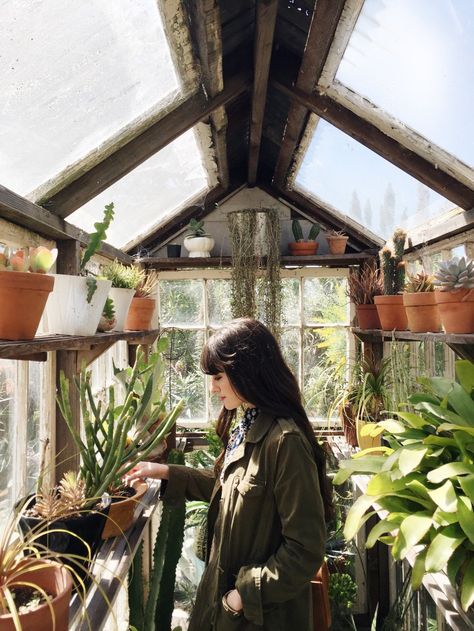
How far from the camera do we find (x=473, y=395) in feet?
5.03

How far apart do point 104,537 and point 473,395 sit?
3.91ft

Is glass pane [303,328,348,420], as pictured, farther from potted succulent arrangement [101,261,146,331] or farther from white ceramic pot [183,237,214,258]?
potted succulent arrangement [101,261,146,331]

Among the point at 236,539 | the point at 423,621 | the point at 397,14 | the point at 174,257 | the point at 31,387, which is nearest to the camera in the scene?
the point at 236,539

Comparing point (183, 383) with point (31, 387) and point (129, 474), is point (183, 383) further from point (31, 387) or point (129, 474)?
point (129, 474)

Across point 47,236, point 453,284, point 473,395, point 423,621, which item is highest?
point 47,236

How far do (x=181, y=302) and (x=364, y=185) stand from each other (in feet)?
6.44

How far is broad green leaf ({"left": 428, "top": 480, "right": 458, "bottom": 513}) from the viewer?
123cm

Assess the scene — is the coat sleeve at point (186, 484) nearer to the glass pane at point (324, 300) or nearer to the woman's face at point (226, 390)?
the woman's face at point (226, 390)

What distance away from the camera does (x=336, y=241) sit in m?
3.96

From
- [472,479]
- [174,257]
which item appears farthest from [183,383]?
[472,479]

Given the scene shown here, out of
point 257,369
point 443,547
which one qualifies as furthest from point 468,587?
point 257,369

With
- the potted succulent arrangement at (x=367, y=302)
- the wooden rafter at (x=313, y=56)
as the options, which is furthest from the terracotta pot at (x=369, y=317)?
the wooden rafter at (x=313, y=56)

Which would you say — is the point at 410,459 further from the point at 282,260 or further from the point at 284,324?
the point at 284,324

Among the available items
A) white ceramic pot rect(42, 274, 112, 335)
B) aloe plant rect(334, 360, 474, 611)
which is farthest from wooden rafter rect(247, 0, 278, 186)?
aloe plant rect(334, 360, 474, 611)
